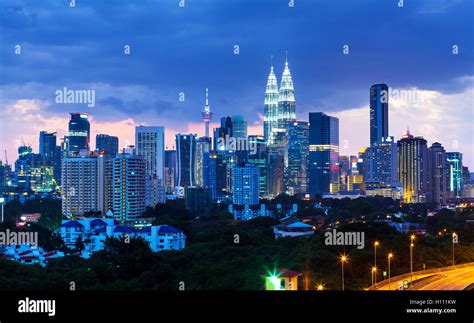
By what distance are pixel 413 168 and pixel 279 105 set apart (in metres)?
24.0

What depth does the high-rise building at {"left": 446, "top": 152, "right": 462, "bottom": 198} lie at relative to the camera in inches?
2097

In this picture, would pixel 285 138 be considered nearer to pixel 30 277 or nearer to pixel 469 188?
pixel 469 188

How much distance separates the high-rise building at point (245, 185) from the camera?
2005 inches

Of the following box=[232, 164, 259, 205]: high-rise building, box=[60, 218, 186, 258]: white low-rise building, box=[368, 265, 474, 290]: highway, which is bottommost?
box=[60, 218, 186, 258]: white low-rise building

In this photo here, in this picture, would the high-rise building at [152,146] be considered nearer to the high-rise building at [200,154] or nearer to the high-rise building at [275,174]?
the high-rise building at [200,154]

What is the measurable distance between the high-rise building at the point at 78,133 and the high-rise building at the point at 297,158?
2194 cm

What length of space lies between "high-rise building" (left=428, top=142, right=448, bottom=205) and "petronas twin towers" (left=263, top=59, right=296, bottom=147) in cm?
2286

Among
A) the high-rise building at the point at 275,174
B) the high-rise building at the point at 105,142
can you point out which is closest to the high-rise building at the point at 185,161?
the high-rise building at the point at 275,174

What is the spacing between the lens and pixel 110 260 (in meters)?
15.9

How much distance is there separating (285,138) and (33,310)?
68817mm

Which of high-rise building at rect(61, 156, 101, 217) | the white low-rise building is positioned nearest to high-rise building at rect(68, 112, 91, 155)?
high-rise building at rect(61, 156, 101, 217)

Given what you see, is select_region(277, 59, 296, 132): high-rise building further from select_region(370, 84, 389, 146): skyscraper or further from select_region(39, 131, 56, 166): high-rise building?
select_region(39, 131, 56, 166): high-rise building

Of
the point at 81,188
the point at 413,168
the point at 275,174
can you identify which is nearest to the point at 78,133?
the point at 81,188

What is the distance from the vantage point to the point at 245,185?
51.7 metres
